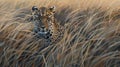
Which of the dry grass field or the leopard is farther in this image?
the leopard

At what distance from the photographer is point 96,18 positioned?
3.79 m

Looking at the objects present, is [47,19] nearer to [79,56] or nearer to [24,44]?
[24,44]

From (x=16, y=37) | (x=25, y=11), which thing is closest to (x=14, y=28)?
(x=16, y=37)

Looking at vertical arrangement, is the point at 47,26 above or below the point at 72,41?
above

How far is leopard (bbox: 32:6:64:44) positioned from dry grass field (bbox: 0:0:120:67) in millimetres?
70

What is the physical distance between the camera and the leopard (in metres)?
3.74

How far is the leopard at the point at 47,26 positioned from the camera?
3.74 metres

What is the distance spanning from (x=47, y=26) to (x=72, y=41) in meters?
0.43

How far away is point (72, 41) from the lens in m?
3.58

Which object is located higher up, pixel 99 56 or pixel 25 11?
pixel 25 11

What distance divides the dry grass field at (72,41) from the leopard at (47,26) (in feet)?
0.23

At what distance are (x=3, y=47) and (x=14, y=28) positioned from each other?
280 mm

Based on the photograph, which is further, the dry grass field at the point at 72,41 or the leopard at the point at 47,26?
the leopard at the point at 47,26

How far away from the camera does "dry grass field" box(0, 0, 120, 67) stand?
3.34 m
